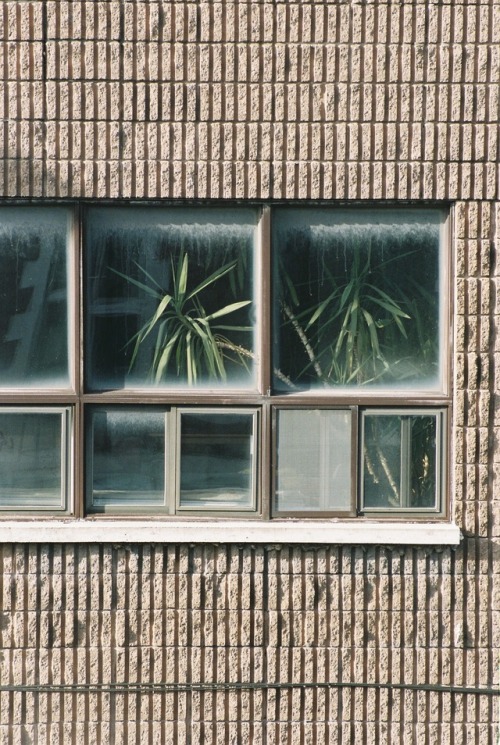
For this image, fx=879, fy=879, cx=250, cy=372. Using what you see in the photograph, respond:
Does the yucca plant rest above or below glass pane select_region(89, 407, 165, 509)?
above

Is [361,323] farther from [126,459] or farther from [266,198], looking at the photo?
[126,459]

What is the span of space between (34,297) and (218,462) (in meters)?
1.38

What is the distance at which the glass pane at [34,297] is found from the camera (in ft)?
16.0

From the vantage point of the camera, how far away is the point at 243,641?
189 inches

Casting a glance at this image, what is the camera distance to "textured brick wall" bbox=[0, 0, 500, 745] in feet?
15.6

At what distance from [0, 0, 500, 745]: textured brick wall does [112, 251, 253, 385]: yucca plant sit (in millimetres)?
505

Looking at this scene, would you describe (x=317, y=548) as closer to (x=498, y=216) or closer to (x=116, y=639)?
(x=116, y=639)

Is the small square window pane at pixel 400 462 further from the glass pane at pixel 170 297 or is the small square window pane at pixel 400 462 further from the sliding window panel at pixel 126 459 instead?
the sliding window panel at pixel 126 459

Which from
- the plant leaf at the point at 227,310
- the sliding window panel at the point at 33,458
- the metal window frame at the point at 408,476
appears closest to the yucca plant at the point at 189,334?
the plant leaf at the point at 227,310

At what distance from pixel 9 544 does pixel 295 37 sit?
3153 mm

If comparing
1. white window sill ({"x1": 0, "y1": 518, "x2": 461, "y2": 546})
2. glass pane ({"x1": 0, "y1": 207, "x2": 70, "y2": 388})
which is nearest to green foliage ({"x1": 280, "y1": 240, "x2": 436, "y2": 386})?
white window sill ({"x1": 0, "y1": 518, "x2": 461, "y2": 546})

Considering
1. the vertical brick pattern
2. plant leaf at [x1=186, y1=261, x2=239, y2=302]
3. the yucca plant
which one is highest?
plant leaf at [x1=186, y1=261, x2=239, y2=302]

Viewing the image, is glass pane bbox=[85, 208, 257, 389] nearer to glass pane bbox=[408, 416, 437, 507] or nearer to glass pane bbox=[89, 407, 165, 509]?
glass pane bbox=[89, 407, 165, 509]

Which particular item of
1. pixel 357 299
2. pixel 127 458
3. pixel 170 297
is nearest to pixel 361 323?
pixel 357 299
